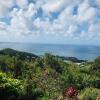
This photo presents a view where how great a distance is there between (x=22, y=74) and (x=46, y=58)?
115 inches

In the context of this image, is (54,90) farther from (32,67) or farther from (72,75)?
(32,67)

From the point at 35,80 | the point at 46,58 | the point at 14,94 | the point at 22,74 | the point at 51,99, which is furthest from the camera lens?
the point at 46,58

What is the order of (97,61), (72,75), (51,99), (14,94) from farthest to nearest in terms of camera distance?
(97,61) < (72,75) < (14,94) < (51,99)

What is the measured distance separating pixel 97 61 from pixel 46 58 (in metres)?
9.25

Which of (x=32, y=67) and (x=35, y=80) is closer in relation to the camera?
(x=35, y=80)

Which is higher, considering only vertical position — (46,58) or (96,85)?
(46,58)

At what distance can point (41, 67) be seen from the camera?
27.1 m

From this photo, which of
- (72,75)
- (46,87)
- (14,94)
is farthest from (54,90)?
(72,75)

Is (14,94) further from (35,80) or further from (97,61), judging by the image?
(97,61)

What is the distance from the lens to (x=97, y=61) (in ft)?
112

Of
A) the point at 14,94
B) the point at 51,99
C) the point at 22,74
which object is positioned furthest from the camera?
the point at 22,74

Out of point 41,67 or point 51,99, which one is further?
point 41,67

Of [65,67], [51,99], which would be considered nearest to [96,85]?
[65,67]

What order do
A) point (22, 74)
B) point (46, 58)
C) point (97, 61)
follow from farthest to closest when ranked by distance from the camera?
point (97, 61) → point (46, 58) → point (22, 74)
